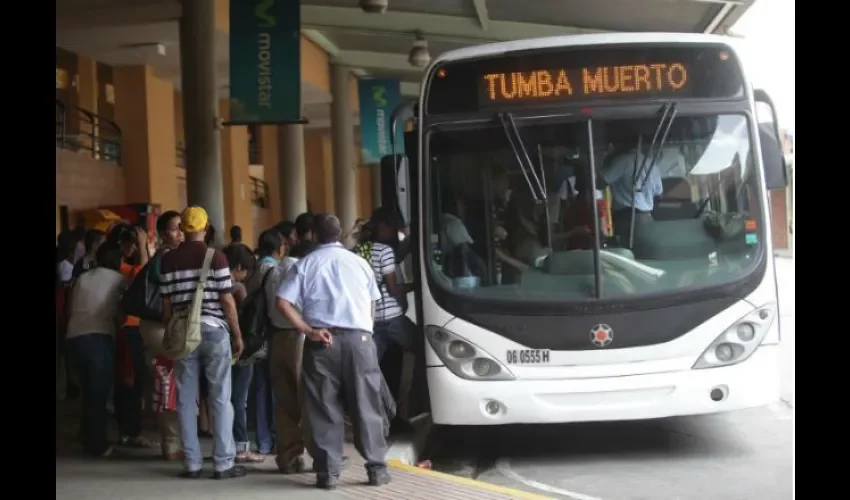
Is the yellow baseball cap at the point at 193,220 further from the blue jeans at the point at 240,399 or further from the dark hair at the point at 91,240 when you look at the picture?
the dark hair at the point at 91,240

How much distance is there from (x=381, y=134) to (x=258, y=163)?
1144 centimetres

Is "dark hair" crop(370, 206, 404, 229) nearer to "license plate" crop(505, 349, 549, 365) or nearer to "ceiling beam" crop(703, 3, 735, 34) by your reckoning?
"license plate" crop(505, 349, 549, 365)

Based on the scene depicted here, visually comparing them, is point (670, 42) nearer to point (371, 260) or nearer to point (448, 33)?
point (371, 260)

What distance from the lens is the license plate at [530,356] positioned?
27.6 ft

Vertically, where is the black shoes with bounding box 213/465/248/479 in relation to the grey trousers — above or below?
below

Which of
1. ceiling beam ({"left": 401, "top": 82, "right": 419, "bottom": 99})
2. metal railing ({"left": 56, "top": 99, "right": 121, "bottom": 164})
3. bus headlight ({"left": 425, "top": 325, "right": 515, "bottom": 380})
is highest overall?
ceiling beam ({"left": 401, "top": 82, "right": 419, "bottom": 99})

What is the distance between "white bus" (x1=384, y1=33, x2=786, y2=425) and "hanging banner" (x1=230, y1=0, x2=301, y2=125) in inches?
304

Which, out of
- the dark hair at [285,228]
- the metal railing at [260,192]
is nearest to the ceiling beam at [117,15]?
the dark hair at [285,228]

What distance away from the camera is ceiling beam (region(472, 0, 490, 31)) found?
20467mm

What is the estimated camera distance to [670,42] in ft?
28.7

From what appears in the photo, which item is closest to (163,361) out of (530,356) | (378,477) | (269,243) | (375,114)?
(269,243)

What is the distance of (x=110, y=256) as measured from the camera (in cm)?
890

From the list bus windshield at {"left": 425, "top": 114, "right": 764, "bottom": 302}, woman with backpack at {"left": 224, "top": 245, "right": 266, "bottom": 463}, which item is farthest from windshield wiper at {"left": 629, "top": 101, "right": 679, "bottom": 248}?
woman with backpack at {"left": 224, "top": 245, "right": 266, "bottom": 463}

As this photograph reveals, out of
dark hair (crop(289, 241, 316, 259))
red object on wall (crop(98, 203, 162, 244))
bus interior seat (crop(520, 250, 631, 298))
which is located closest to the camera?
bus interior seat (crop(520, 250, 631, 298))
